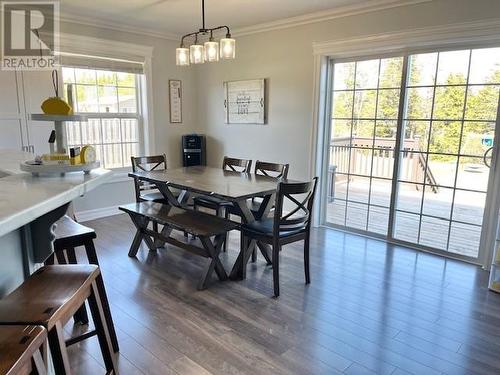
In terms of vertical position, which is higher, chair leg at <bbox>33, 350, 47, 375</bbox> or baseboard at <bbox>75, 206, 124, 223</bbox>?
chair leg at <bbox>33, 350, 47, 375</bbox>

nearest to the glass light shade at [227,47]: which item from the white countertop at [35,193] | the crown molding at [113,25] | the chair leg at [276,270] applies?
the chair leg at [276,270]

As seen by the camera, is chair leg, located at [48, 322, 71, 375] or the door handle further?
the door handle

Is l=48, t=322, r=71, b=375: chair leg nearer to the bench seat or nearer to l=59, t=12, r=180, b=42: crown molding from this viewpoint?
the bench seat

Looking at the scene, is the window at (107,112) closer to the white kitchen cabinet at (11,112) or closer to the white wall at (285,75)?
the white kitchen cabinet at (11,112)

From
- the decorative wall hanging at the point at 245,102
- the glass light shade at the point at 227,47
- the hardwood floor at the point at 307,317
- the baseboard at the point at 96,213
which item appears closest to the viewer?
the hardwood floor at the point at 307,317

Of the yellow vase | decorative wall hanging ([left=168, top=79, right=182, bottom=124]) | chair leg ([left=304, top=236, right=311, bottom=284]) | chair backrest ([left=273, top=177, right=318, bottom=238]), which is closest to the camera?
the yellow vase

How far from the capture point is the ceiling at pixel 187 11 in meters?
3.63

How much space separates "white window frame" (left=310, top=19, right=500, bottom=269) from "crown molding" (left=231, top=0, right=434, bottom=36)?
0.82 feet

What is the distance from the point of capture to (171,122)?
17.3 feet

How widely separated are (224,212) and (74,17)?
277 cm

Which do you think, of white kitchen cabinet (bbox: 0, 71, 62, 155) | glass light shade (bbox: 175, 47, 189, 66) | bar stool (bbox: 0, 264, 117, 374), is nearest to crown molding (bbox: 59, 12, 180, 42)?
white kitchen cabinet (bbox: 0, 71, 62, 155)

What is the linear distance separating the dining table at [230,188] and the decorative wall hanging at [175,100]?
1578 mm

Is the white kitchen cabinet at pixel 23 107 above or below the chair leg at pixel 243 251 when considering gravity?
above

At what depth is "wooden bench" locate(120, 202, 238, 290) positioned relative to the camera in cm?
287
